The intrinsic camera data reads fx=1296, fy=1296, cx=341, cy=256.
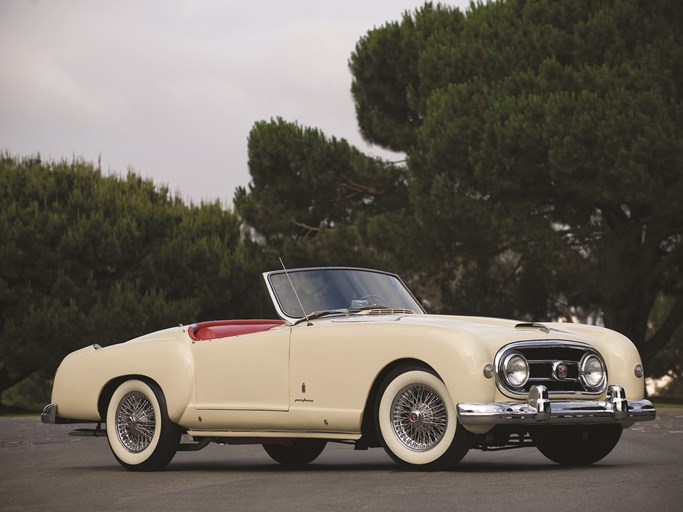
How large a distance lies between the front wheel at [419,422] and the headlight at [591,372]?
1124mm

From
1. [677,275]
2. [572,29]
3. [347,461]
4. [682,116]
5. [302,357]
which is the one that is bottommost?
[347,461]

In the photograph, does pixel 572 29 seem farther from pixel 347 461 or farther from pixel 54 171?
pixel 347 461

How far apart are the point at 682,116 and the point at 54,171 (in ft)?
62.5

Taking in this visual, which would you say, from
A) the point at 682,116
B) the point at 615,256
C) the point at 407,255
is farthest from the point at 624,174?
the point at 407,255

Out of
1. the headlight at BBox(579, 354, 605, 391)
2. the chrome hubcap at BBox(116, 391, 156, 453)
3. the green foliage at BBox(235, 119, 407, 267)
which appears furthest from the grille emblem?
the green foliage at BBox(235, 119, 407, 267)

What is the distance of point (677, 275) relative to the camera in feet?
126

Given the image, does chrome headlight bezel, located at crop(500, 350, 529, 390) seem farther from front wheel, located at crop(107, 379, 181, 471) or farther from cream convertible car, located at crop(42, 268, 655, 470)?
front wheel, located at crop(107, 379, 181, 471)

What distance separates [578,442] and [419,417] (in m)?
1.80

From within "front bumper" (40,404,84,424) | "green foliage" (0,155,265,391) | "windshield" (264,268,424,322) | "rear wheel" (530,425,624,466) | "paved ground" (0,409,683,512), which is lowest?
"paved ground" (0,409,683,512)

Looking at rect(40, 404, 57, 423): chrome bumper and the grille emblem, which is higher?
the grille emblem

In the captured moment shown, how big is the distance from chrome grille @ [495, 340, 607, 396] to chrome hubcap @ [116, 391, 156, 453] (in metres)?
3.18

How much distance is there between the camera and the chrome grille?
30.0 ft

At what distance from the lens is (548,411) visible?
8.91 metres

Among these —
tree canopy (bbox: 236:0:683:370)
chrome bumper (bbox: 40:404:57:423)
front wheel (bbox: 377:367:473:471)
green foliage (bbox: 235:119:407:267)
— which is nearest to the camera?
front wheel (bbox: 377:367:473:471)
